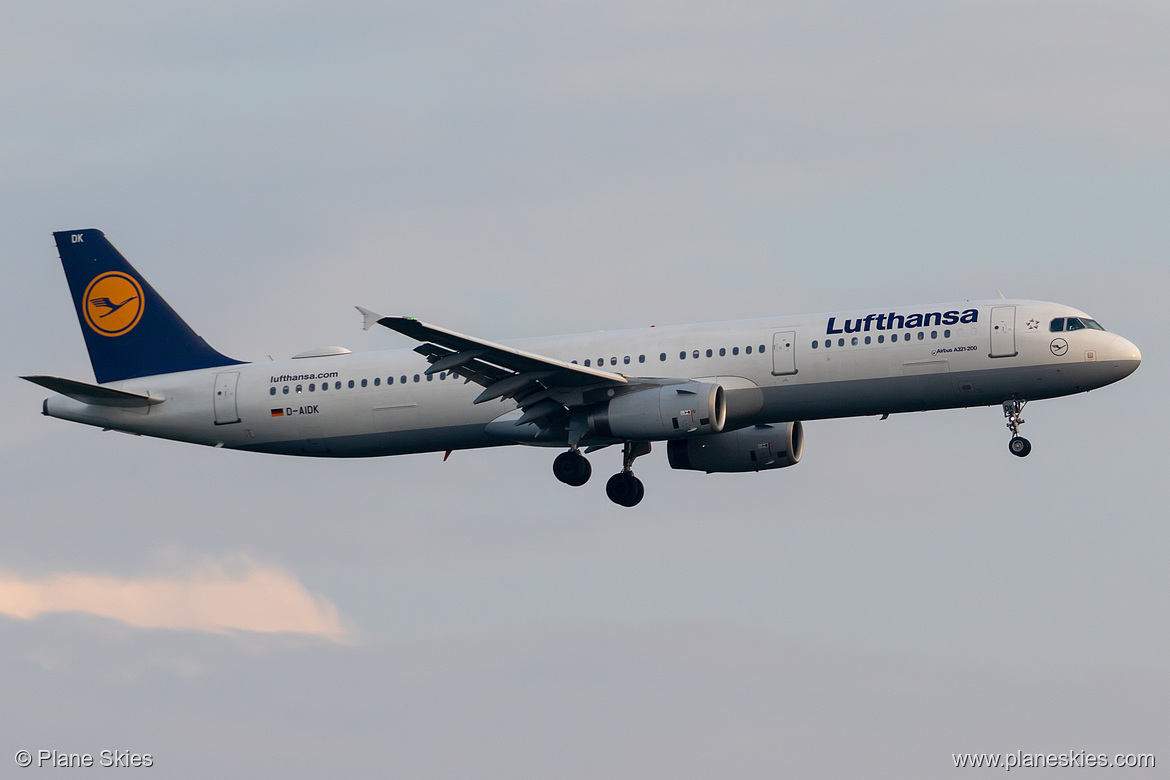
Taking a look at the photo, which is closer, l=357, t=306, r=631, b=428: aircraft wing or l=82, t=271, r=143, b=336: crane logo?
l=357, t=306, r=631, b=428: aircraft wing

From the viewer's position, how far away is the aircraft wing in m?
41.0

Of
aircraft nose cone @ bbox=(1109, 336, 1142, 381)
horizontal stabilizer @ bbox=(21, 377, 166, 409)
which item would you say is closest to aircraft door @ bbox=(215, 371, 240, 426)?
horizontal stabilizer @ bbox=(21, 377, 166, 409)

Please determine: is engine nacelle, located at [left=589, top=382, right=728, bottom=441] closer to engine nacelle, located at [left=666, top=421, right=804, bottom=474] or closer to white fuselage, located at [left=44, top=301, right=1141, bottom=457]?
white fuselage, located at [left=44, top=301, right=1141, bottom=457]

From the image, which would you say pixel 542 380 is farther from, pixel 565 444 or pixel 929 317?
pixel 929 317

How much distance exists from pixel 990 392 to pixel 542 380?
12164 mm

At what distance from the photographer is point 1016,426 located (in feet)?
142

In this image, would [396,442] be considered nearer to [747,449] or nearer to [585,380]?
[585,380]

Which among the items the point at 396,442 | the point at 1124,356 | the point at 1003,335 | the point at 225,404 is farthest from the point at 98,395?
the point at 1124,356

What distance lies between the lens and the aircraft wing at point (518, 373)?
41.0 metres

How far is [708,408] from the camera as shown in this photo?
4247 centimetres

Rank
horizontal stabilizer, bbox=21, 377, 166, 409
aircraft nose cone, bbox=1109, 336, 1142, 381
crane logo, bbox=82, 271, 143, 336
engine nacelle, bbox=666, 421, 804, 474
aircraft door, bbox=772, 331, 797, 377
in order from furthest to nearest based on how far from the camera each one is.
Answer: crane logo, bbox=82, 271, 143, 336 < engine nacelle, bbox=666, 421, 804, 474 < horizontal stabilizer, bbox=21, 377, 166, 409 < aircraft door, bbox=772, 331, 797, 377 < aircraft nose cone, bbox=1109, 336, 1142, 381

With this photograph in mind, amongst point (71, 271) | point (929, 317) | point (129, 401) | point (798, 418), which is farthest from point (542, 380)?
point (71, 271)

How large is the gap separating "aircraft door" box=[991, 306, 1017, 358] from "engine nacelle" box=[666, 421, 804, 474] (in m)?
8.39

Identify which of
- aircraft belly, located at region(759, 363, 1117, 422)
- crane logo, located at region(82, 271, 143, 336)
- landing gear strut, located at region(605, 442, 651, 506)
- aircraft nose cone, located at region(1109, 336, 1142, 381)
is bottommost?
landing gear strut, located at region(605, 442, 651, 506)
